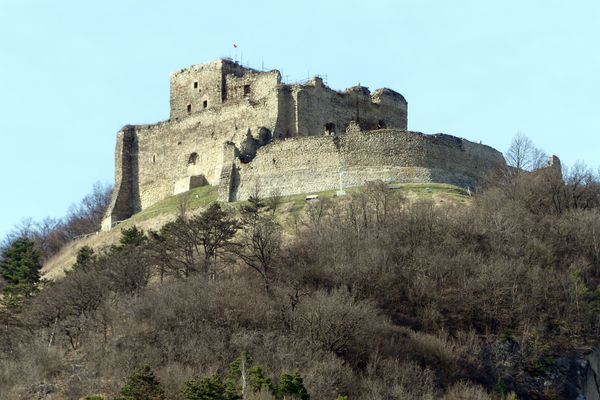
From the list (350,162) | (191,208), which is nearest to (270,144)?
(350,162)

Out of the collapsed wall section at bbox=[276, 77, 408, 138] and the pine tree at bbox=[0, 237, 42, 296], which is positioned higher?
the collapsed wall section at bbox=[276, 77, 408, 138]

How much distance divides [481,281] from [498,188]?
10940 mm

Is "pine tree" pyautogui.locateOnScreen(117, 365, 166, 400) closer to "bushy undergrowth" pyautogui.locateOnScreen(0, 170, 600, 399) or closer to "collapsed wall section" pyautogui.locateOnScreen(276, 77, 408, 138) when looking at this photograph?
"bushy undergrowth" pyautogui.locateOnScreen(0, 170, 600, 399)

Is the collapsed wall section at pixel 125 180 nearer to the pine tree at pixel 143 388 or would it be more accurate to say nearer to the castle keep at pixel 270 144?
the castle keep at pixel 270 144

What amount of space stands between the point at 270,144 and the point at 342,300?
18.0m

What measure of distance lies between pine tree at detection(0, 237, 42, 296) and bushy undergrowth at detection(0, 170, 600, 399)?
8.42 ft

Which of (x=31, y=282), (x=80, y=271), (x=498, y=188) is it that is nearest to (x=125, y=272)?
(x=80, y=271)

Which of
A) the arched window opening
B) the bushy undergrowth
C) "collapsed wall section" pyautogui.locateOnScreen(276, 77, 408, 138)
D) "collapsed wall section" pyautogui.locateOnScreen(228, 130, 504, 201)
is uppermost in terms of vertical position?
"collapsed wall section" pyautogui.locateOnScreen(276, 77, 408, 138)

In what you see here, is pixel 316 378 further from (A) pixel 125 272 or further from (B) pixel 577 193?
(B) pixel 577 193

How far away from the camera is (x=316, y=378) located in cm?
3784

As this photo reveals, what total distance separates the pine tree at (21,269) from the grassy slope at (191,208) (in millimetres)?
1548

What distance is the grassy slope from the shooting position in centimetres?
5416

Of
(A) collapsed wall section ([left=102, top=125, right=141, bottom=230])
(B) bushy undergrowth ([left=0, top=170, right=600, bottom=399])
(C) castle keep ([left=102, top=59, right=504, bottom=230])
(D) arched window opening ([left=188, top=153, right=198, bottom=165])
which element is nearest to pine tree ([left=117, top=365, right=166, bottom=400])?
(B) bushy undergrowth ([left=0, top=170, right=600, bottom=399])

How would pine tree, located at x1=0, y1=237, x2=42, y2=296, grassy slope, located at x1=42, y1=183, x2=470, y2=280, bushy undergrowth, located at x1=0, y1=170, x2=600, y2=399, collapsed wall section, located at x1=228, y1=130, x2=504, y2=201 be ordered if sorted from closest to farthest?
bushy undergrowth, located at x1=0, y1=170, x2=600, y2=399 < pine tree, located at x1=0, y1=237, x2=42, y2=296 < grassy slope, located at x1=42, y1=183, x2=470, y2=280 < collapsed wall section, located at x1=228, y1=130, x2=504, y2=201
